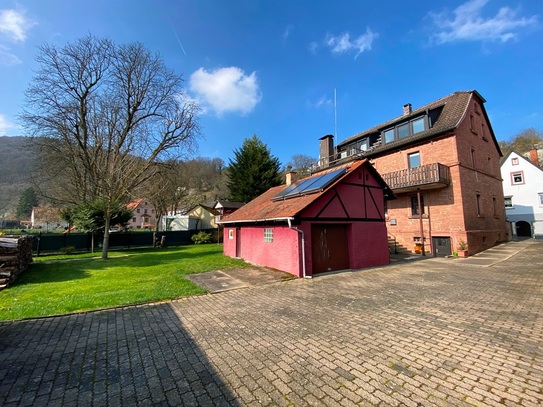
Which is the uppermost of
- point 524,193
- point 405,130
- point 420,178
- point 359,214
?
point 405,130

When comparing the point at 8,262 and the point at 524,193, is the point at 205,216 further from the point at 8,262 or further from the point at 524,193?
the point at 524,193

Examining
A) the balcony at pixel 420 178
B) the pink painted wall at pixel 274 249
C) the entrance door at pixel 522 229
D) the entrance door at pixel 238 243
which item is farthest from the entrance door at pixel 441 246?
the entrance door at pixel 522 229

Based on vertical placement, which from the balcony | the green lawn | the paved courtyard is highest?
the balcony

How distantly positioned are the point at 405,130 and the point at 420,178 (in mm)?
5378

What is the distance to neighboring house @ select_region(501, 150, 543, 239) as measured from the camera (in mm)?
27062

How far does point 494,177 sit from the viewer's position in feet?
65.2

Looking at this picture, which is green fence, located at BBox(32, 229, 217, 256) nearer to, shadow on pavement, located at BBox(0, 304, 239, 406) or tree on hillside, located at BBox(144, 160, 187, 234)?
tree on hillside, located at BBox(144, 160, 187, 234)

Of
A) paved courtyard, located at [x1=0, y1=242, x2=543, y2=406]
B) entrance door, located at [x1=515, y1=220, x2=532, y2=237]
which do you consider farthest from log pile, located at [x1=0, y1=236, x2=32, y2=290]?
entrance door, located at [x1=515, y1=220, x2=532, y2=237]

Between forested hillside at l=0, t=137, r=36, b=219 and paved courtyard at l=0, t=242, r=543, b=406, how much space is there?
16.7 m

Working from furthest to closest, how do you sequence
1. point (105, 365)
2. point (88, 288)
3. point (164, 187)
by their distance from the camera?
point (164, 187), point (88, 288), point (105, 365)

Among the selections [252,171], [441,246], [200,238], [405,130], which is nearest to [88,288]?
[441,246]

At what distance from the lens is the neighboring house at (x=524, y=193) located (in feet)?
88.8

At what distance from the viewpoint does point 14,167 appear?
29297 mm

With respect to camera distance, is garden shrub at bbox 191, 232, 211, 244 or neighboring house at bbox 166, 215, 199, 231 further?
neighboring house at bbox 166, 215, 199, 231
